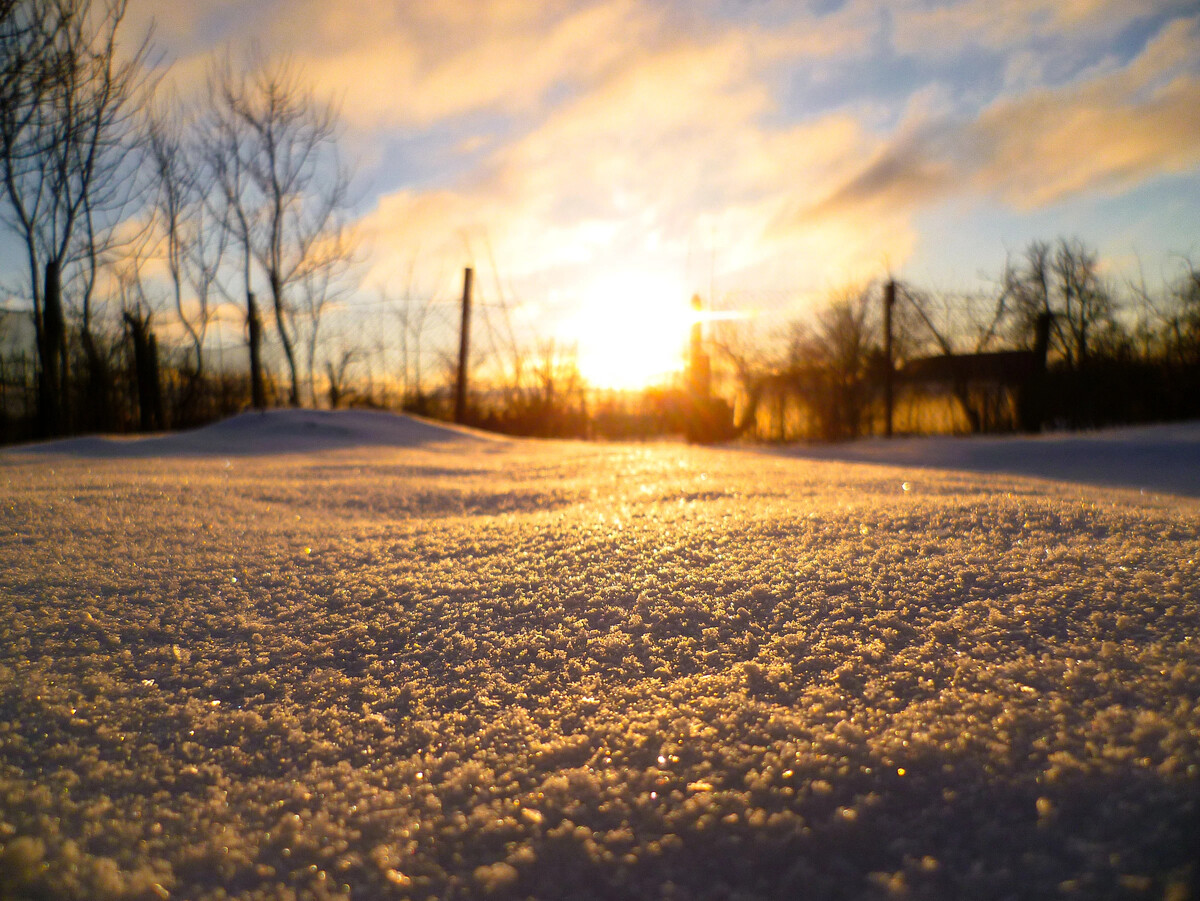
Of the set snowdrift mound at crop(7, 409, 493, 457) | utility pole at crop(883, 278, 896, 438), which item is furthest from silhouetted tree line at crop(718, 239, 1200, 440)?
snowdrift mound at crop(7, 409, 493, 457)

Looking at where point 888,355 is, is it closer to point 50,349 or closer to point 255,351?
point 255,351

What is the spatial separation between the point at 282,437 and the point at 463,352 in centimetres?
383

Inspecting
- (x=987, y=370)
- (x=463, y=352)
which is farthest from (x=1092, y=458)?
(x=463, y=352)

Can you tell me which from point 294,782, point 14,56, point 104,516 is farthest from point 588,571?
point 14,56

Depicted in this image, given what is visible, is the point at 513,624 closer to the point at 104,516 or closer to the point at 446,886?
the point at 446,886

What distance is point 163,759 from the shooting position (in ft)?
1.48

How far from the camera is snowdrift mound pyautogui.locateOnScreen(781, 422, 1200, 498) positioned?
8.47ft

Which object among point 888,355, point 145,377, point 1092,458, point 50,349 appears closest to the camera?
point 1092,458

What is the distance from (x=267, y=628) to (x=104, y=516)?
673 millimetres

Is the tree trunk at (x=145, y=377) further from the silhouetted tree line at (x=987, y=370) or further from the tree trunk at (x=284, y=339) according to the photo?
the silhouetted tree line at (x=987, y=370)

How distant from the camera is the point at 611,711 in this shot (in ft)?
1.65

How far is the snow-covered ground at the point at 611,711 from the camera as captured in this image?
Answer: 0.35 m

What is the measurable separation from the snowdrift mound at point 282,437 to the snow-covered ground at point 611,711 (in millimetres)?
2299

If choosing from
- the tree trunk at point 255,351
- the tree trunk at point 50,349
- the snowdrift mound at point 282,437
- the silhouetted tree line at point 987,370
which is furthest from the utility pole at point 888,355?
the tree trunk at point 50,349
